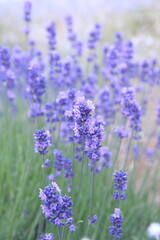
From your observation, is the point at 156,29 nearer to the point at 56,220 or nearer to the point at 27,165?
the point at 27,165

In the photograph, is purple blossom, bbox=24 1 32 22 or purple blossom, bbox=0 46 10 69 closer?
purple blossom, bbox=0 46 10 69

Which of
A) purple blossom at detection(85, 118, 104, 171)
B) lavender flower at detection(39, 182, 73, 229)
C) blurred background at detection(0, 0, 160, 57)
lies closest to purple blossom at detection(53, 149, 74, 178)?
purple blossom at detection(85, 118, 104, 171)

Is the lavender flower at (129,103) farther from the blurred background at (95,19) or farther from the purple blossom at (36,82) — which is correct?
the blurred background at (95,19)

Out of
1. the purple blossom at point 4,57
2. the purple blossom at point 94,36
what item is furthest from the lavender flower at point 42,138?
the purple blossom at point 94,36

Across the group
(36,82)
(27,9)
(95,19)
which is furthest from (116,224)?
(95,19)

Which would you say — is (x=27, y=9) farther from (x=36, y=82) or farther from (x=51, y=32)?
(x=36, y=82)

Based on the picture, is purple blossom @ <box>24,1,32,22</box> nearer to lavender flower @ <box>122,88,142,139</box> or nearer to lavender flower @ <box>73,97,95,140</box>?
lavender flower @ <box>122,88,142,139</box>

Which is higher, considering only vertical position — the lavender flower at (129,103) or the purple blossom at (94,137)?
the lavender flower at (129,103)

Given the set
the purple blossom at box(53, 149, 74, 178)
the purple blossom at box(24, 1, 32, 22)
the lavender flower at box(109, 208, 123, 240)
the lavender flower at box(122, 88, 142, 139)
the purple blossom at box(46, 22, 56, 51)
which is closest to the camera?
the lavender flower at box(109, 208, 123, 240)
